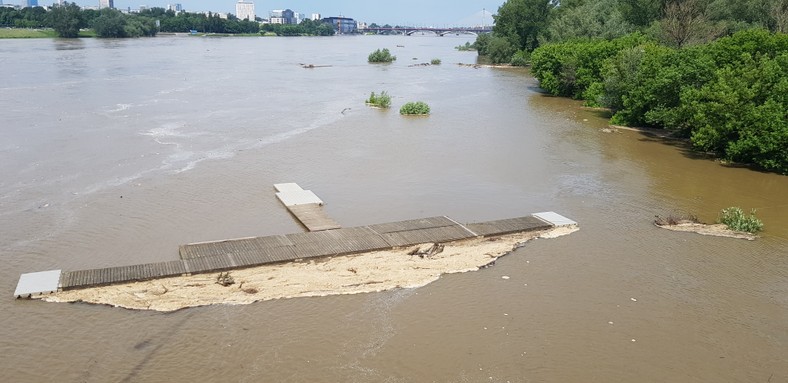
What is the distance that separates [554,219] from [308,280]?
8.72m

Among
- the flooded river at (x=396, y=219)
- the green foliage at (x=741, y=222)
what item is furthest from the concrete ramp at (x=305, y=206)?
the green foliage at (x=741, y=222)

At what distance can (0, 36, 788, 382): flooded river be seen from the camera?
39.9ft

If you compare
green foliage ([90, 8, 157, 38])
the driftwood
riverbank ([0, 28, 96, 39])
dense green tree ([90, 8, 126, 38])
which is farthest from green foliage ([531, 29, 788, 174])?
riverbank ([0, 28, 96, 39])

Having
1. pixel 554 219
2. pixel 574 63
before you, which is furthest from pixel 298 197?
pixel 574 63

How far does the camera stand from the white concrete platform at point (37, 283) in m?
13.7

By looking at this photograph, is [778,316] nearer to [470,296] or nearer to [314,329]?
[470,296]

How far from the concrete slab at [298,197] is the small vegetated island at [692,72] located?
18.2 m

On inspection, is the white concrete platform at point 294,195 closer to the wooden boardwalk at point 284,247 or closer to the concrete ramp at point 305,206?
the concrete ramp at point 305,206

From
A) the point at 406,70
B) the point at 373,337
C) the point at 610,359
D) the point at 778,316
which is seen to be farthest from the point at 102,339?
the point at 406,70

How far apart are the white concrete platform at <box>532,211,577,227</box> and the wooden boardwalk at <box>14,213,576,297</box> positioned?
0.03 m

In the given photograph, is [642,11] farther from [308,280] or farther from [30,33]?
[30,33]

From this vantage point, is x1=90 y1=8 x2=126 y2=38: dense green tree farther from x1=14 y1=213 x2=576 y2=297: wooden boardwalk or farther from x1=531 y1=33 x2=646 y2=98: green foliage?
x1=14 y1=213 x2=576 y2=297: wooden boardwalk

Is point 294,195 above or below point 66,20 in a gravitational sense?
below

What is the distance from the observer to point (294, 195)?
2155cm
